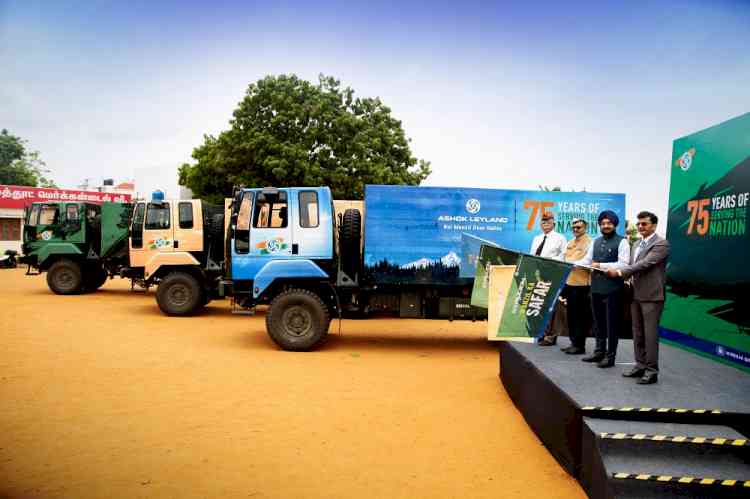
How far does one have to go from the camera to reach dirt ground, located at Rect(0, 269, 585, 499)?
4.15m

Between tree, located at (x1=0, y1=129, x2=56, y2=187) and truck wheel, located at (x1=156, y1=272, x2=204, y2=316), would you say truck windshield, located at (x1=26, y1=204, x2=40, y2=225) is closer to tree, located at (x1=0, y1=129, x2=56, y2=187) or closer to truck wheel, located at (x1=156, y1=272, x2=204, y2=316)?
truck wheel, located at (x1=156, y1=272, x2=204, y2=316)

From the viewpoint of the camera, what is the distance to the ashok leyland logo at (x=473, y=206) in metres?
9.16

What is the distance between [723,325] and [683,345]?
86 centimetres

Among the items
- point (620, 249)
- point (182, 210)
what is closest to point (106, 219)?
point (182, 210)

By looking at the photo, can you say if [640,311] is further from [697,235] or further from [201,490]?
[201,490]

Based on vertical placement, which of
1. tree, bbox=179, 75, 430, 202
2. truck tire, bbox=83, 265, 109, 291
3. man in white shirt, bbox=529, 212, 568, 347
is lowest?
truck tire, bbox=83, 265, 109, 291

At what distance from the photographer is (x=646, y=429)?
412 centimetres

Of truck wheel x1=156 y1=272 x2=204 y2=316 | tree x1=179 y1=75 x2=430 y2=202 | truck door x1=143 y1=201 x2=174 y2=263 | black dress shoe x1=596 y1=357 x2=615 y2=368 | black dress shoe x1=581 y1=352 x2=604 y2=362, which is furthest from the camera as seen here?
tree x1=179 y1=75 x2=430 y2=202

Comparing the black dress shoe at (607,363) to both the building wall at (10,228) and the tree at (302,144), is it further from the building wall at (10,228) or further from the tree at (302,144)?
the building wall at (10,228)

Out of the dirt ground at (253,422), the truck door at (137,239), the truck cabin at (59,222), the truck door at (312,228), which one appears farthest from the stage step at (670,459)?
the truck cabin at (59,222)

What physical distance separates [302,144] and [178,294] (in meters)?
12.9

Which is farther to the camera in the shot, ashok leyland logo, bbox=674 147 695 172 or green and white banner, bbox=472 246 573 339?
ashok leyland logo, bbox=674 147 695 172

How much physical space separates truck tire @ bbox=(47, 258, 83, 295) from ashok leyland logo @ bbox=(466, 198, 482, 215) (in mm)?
12448

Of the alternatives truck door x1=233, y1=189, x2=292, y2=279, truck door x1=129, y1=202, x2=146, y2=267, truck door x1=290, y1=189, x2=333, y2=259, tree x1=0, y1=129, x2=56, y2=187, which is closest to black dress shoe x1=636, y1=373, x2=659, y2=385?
truck door x1=290, y1=189, x2=333, y2=259
